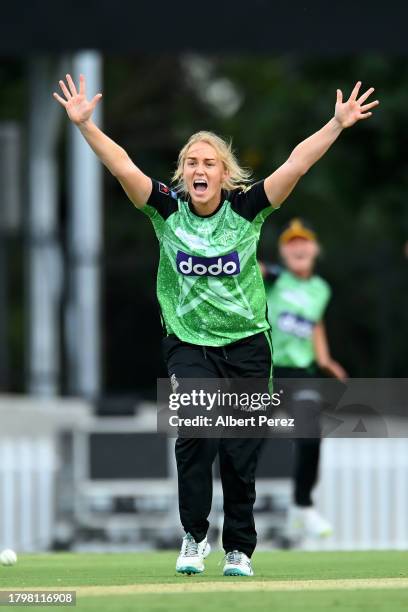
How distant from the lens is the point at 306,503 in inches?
434

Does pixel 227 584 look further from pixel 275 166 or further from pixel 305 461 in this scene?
pixel 275 166

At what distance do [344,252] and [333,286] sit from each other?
785 millimetres

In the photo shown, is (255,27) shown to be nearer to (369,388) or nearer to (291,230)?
(291,230)

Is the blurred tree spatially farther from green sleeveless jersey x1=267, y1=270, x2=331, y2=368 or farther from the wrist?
the wrist

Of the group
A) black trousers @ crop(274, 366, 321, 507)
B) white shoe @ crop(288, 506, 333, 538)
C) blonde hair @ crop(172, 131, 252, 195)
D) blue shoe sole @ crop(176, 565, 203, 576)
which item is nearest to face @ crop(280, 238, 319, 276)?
black trousers @ crop(274, 366, 321, 507)

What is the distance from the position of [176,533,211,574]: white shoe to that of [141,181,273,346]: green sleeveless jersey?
89 cm

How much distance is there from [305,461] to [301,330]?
879 mm

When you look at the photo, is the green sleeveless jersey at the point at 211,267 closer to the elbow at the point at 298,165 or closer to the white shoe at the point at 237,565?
the elbow at the point at 298,165

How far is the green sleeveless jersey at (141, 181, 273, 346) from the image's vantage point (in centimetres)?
723

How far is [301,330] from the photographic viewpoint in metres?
10.8

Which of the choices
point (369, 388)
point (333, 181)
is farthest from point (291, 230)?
point (333, 181)

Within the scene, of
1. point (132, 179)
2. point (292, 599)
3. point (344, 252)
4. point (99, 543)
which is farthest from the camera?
point (344, 252)

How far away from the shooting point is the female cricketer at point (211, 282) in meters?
7.21

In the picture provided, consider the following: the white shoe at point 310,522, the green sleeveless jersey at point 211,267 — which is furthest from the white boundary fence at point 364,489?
the green sleeveless jersey at point 211,267
